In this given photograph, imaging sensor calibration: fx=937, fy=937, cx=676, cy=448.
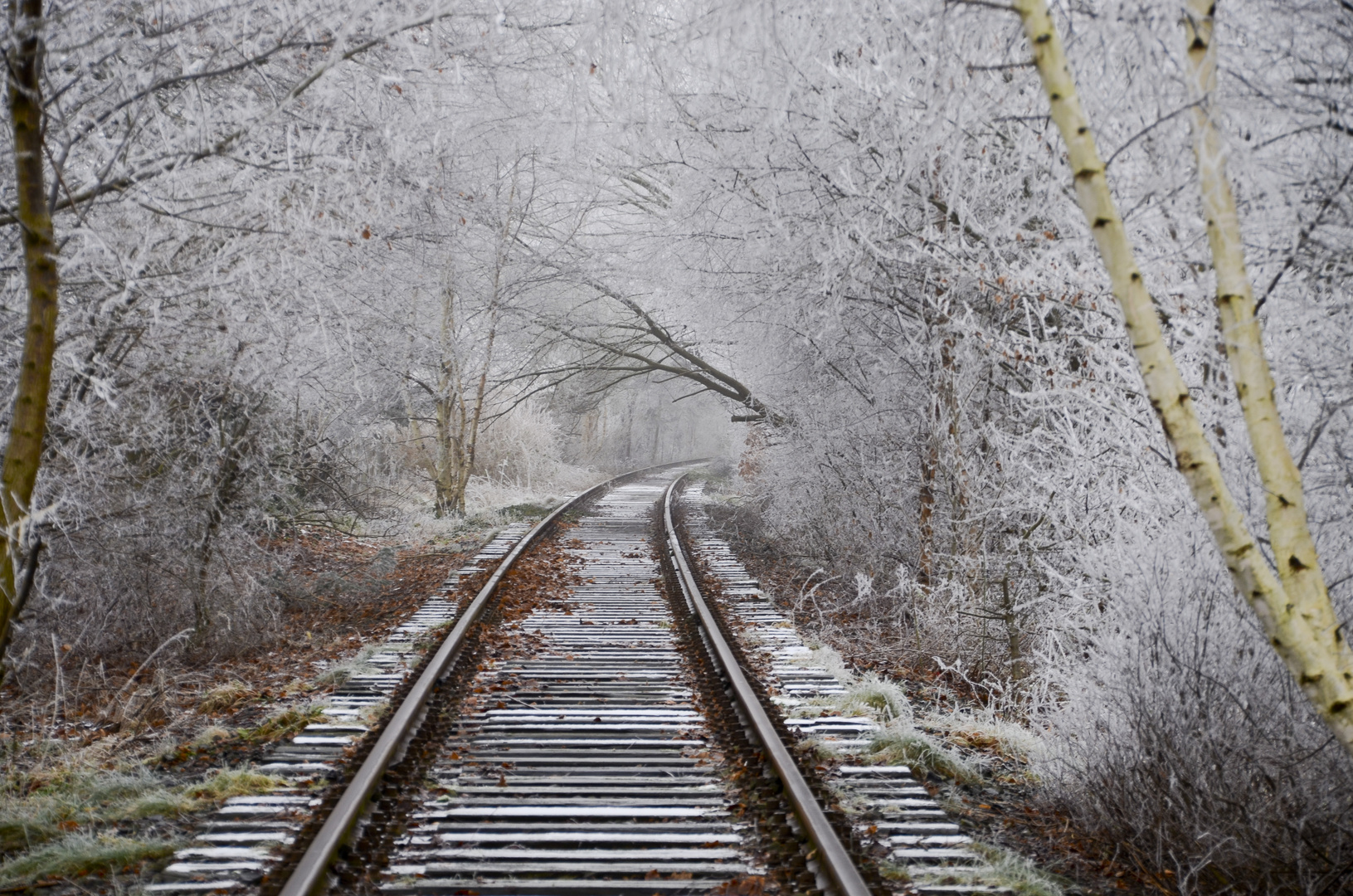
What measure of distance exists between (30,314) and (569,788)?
10.7 ft

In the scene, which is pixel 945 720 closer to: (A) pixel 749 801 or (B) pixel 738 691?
(B) pixel 738 691

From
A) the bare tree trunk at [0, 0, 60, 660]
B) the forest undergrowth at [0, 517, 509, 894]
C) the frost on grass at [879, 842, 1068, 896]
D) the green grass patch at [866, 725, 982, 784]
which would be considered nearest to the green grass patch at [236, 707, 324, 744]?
the forest undergrowth at [0, 517, 509, 894]

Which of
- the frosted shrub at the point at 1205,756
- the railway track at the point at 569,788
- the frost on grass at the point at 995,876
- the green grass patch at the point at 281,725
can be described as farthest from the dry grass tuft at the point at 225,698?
the frosted shrub at the point at 1205,756

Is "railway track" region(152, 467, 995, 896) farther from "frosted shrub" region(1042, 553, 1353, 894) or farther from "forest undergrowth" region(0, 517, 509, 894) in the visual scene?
"frosted shrub" region(1042, 553, 1353, 894)

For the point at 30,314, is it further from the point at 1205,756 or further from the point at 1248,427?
the point at 1205,756

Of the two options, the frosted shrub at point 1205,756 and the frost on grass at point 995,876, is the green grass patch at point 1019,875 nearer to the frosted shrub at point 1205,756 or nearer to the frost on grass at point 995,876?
the frost on grass at point 995,876

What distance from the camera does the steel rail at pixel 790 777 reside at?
11.6 feet

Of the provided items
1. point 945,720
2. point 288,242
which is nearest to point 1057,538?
point 945,720

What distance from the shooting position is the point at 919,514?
1005 centimetres

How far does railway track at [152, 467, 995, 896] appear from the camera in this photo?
3.70m

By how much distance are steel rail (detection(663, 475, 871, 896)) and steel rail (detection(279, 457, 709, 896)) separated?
1926 mm

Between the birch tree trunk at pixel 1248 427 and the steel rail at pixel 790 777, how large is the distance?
1.65m

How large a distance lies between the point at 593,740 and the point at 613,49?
12.3 feet

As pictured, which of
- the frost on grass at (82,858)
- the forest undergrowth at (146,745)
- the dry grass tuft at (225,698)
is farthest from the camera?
the dry grass tuft at (225,698)
